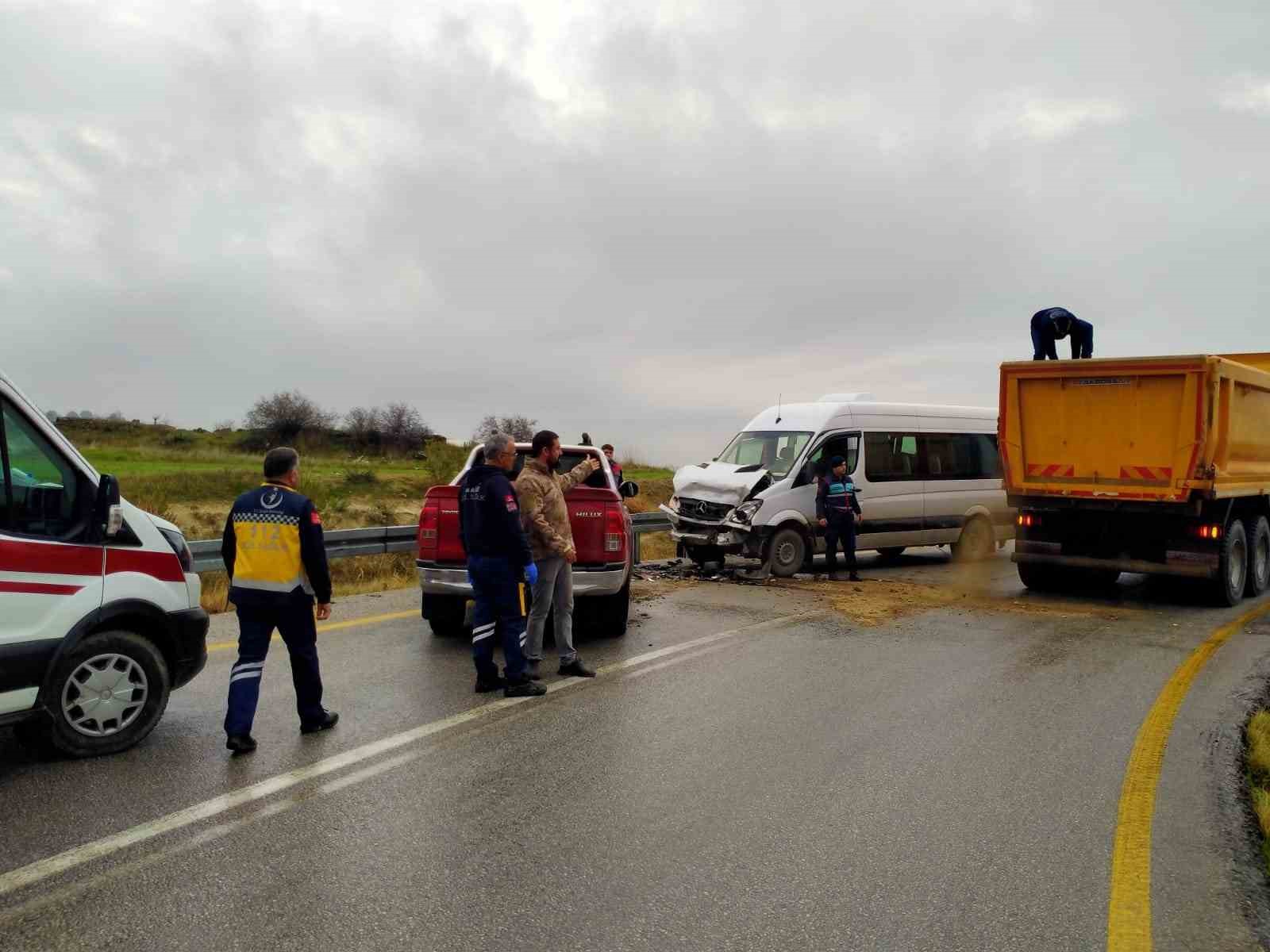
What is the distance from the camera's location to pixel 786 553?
13930 millimetres

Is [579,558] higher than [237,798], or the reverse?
[579,558]

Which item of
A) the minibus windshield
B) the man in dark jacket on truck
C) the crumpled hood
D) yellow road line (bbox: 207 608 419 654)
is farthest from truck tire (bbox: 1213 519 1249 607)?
yellow road line (bbox: 207 608 419 654)

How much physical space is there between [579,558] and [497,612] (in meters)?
1.77

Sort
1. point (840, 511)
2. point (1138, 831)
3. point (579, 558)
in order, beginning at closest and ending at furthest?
1. point (1138, 831)
2. point (579, 558)
3. point (840, 511)

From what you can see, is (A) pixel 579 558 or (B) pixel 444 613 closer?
(A) pixel 579 558

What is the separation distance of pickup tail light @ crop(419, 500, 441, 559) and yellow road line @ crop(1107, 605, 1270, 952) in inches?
205

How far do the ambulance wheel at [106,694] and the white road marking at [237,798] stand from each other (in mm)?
993

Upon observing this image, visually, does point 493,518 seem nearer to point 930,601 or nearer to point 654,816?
point 654,816

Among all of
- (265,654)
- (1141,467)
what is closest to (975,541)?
(1141,467)

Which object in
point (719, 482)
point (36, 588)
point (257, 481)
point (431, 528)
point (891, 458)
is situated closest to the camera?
point (36, 588)

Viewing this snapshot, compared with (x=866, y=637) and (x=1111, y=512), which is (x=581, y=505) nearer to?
(x=866, y=637)

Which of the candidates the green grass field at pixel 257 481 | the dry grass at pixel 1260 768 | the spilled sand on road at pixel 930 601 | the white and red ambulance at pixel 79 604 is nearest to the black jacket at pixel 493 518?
the white and red ambulance at pixel 79 604

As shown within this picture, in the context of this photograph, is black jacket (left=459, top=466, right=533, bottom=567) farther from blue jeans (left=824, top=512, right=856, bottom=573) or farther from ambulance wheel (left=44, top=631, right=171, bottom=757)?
blue jeans (left=824, top=512, right=856, bottom=573)

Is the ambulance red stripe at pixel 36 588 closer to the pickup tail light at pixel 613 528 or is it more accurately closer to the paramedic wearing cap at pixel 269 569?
the paramedic wearing cap at pixel 269 569
